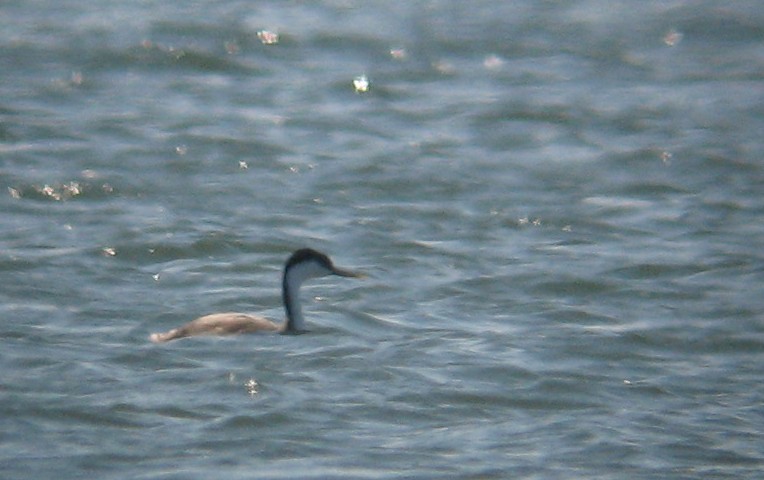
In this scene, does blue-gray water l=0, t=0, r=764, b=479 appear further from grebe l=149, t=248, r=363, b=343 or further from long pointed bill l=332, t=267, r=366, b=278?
long pointed bill l=332, t=267, r=366, b=278

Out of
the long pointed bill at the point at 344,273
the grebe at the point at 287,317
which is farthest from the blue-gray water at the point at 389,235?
the long pointed bill at the point at 344,273

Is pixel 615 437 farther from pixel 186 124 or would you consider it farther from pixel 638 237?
pixel 186 124

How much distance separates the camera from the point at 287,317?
13.7 m

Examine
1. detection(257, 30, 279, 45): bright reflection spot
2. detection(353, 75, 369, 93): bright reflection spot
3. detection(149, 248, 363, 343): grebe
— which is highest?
detection(257, 30, 279, 45): bright reflection spot

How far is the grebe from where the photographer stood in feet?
43.8

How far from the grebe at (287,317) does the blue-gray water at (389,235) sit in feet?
0.37

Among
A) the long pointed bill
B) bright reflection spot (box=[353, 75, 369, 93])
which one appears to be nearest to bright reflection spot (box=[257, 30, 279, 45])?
bright reflection spot (box=[353, 75, 369, 93])

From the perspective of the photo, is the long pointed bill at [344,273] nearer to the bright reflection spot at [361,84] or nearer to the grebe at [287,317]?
the grebe at [287,317]

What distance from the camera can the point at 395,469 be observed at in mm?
11227

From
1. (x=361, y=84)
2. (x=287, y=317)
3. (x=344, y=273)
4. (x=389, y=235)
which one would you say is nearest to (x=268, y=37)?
(x=361, y=84)

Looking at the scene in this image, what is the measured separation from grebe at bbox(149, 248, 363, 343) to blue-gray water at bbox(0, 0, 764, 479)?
114 millimetres

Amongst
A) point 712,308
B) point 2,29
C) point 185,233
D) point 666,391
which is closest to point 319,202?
point 185,233

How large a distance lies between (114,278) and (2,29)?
894 centimetres

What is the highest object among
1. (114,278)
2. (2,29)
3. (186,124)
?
(2,29)
